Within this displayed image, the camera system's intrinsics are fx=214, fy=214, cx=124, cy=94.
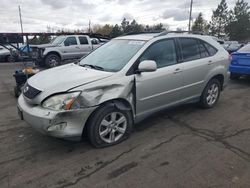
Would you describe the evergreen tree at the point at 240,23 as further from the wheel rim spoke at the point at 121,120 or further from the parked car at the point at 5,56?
the wheel rim spoke at the point at 121,120

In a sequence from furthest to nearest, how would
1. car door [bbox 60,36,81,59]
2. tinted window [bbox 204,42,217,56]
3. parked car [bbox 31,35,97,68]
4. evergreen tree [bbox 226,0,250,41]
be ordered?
evergreen tree [bbox 226,0,250,41] → car door [bbox 60,36,81,59] → parked car [bbox 31,35,97,68] → tinted window [bbox 204,42,217,56]

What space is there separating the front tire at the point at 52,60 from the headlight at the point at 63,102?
9668 mm

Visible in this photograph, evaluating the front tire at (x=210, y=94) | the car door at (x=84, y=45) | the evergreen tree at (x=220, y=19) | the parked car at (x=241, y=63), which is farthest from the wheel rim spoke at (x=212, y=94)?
the evergreen tree at (x=220, y=19)

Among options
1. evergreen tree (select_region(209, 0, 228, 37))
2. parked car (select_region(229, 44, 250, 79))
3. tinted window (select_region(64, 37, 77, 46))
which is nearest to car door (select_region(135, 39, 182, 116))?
parked car (select_region(229, 44, 250, 79))

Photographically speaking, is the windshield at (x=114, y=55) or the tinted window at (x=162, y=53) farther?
the tinted window at (x=162, y=53)

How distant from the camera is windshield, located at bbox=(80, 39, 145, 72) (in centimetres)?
349

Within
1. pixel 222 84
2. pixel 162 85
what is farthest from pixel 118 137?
pixel 222 84

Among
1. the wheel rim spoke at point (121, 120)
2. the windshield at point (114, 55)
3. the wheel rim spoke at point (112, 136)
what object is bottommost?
the wheel rim spoke at point (112, 136)

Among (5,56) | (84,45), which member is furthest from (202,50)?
(5,56)

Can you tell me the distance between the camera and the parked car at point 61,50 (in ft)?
38.7

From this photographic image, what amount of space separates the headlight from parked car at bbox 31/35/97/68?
9.06 metres

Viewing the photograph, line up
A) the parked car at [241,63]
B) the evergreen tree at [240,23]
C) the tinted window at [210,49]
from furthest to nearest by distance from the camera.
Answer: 1. the evergreen tree at [240,23]
2. the parked car at [241,63]
3. the tinted window at [210,49]

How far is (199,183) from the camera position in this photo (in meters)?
2.49

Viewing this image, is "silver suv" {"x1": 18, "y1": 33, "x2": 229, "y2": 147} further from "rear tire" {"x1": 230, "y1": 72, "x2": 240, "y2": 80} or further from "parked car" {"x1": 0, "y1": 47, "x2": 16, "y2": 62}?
"parked car" {"x1": 0, "y1": 47, "x2": 16, "y2": 62}
